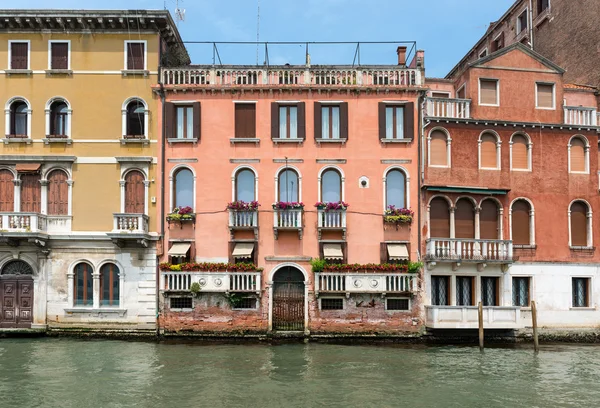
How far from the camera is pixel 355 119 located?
23.0m

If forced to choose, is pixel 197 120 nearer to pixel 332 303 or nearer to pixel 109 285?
pixel 109 285

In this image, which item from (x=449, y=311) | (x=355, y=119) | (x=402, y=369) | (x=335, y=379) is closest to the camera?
(x=335, y=379)

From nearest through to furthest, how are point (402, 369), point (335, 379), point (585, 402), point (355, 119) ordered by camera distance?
point (585, 402)
point (335, 379)
point (402, 369)
point (355, 119)

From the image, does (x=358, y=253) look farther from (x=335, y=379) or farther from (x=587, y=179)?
(x=587, y=179)

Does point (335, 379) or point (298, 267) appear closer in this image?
point (335, 379)

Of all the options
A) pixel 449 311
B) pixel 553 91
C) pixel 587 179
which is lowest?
pixel 449 311

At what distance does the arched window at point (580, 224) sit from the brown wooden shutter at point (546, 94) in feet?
13.2

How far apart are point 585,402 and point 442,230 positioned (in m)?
9.57

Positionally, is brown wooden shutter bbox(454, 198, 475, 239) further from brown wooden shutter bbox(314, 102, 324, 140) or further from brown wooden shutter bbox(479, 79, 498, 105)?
brown wooden shutter bbox(314, 102, 324, 140)

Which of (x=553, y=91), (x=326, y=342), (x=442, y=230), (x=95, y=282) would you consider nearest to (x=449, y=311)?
(x=442, y=230)

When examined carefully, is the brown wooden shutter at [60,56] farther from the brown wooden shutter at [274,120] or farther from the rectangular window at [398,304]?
the rectangular window at [398,304]

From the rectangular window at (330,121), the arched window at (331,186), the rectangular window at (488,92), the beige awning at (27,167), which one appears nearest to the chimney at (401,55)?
the rectangular window at (488,92)

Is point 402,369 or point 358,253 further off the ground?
point 358,253

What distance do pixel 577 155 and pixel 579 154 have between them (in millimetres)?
97
